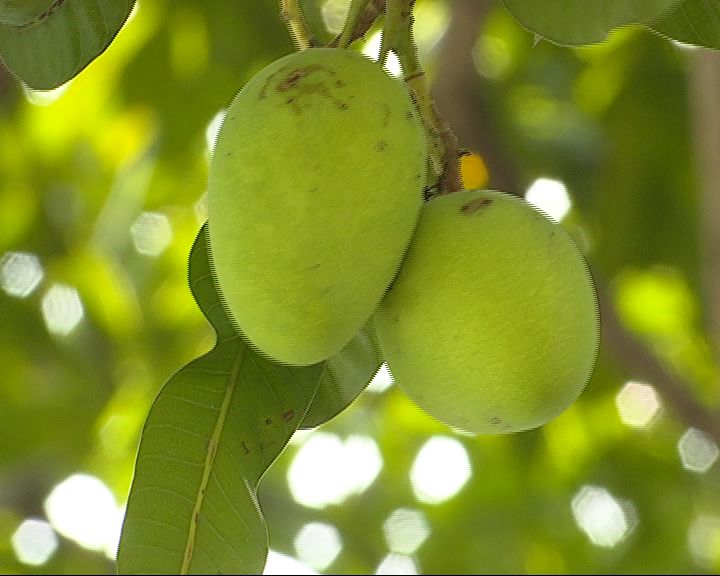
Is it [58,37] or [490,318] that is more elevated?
[58,37]

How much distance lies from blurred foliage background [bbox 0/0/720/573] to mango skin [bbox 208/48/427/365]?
1486 mm

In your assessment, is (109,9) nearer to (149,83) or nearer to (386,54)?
(386,54)

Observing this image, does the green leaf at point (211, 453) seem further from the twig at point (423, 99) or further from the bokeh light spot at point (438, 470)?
the bokeh light spot at point (438, 470)

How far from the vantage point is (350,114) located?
89 cm

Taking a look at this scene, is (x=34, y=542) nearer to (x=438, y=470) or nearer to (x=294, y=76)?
(x=438, y=470)

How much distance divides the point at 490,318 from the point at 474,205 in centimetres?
13

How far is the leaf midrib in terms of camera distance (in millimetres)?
1008

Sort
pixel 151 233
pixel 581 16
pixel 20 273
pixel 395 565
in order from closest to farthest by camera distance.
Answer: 1. pixel 581 16
2. pixel 20 273
3. pixel 151 233
4. pixel 395 565

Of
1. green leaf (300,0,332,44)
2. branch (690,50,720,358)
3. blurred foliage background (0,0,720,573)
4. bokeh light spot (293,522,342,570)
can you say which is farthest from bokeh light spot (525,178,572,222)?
bokeh light spot (293,522,342,570)

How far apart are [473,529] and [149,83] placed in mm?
1336

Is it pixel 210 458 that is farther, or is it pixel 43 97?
pixel 43 97

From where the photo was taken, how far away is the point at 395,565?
2719 mm

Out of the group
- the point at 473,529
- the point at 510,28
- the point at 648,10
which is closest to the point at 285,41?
the point at 510,28

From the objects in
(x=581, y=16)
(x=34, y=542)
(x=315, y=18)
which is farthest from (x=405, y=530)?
(x=581, y=16)
